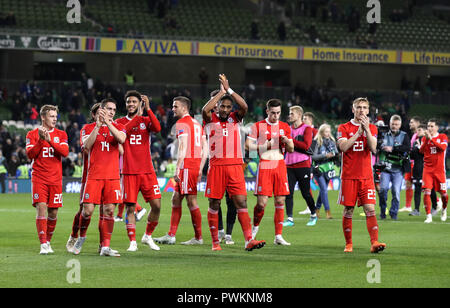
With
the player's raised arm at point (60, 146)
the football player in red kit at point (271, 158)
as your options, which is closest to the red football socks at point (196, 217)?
the football player in red kit at point (271, 158)

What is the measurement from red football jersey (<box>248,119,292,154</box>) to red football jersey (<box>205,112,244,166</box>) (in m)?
1.00

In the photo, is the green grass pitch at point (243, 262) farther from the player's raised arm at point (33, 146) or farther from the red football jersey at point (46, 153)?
the player's raised arm at point (33, 146)

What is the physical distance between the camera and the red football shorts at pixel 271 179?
12.6 m

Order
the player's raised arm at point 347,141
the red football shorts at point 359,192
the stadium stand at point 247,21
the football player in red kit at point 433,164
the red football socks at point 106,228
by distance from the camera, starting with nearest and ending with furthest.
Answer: the red football socks at point 106,228
the player's raised arm at point 347,141
the red football shorts at point 359,192
the football player in red kit at point 433,164
the stadium stand at point 247,21

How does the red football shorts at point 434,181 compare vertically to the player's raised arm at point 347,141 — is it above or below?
below

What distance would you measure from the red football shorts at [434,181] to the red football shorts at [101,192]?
8.34m

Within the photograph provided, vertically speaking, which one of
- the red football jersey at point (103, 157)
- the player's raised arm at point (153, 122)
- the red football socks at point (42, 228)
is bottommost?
the red football socks at point (42, 228)

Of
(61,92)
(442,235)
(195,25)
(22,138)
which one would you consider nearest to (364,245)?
(442,235)

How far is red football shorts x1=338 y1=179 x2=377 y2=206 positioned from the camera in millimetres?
11719

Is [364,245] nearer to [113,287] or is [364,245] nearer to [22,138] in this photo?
[113,287]

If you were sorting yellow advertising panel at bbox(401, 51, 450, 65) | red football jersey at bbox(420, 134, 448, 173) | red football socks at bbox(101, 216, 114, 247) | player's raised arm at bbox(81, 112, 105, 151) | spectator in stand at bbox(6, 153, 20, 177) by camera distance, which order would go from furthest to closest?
yellow advertising panel at bbox(401, 51, 450, 65) → spectator in stand at bbox(6, 153, 20, 177) → red football jersey at bbox(420, 134, 448, 173) → red football socks at bbox(101, 216, 114, 247) → player's raised arm at bbox(81, 112, 105, 151)

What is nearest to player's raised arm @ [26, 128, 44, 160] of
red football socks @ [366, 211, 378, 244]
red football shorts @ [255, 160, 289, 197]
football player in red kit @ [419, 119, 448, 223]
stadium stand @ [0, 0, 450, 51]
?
red football shorts @ [255, 160, 289, 197]

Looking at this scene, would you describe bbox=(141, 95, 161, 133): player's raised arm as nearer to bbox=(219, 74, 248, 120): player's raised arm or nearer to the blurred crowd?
bbox=(219, 74, 248, 120): player's raised arm
